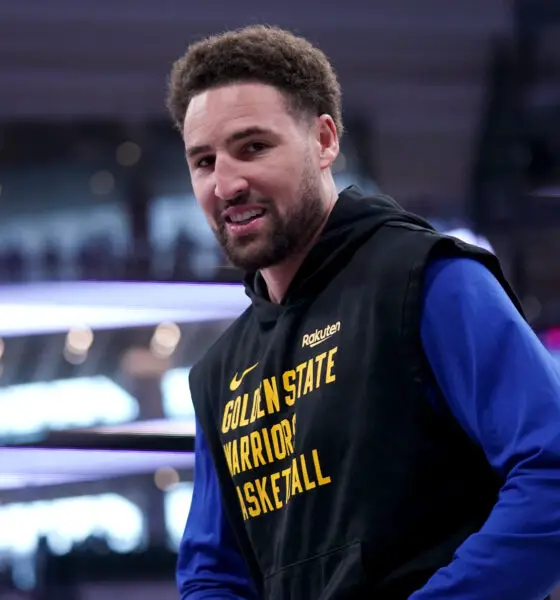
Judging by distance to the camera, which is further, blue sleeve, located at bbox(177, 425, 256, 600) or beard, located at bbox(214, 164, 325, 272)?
blue sleeve, located at bbox(177, 425, 256, 600)

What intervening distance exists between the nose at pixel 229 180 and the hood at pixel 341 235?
3.4 inches

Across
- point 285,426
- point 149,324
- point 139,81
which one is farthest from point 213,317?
point 285,426

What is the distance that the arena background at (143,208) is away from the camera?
1862 mm

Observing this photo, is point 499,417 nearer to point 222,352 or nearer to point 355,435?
point 355,435

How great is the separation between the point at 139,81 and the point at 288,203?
1139 mm

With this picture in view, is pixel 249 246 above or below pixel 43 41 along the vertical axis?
below

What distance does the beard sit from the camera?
38.3 inches

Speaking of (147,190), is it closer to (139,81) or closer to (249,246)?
(139,81)

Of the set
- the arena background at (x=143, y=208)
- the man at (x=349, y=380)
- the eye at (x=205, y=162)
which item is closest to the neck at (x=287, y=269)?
the man at (x=349, y=380)

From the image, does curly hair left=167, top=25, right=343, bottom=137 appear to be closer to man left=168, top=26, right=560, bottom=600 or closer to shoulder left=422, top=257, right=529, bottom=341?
man left=168, top=26, right=560, bottom=600

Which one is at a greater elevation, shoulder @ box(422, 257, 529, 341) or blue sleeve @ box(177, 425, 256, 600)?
shoulder @ box(422, 257, 529, 341)

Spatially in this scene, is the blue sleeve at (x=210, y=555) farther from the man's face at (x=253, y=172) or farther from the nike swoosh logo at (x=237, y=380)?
the man's face at (x=253, y=172)

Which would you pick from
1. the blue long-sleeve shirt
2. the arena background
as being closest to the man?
the blue long-sleeve shirt

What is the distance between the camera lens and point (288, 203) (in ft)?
3.20
